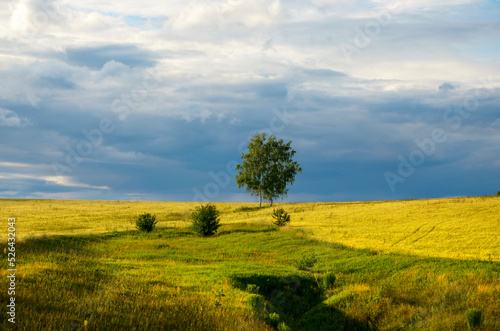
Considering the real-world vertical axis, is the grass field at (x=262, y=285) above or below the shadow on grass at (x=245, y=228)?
below

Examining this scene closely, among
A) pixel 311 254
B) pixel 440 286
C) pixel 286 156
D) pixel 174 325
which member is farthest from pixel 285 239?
pixel 286 156

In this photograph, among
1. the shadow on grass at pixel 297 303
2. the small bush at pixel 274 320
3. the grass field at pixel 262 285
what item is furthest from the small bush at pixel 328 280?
the small bush at pixel 274 320

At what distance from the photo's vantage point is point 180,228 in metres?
50.1

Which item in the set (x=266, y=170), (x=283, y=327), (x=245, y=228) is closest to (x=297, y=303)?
(x=283, y=327)

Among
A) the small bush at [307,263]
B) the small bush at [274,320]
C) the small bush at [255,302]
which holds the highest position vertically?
the small bush at [307,263]

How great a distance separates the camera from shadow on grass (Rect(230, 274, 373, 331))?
18141 mm

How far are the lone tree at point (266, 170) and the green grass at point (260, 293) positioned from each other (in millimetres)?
61578

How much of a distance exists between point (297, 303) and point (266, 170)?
71901mm

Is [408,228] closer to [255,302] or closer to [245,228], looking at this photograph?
[245,228]

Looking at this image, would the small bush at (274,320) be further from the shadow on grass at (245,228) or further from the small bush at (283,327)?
the shadow on grass at (245,228)

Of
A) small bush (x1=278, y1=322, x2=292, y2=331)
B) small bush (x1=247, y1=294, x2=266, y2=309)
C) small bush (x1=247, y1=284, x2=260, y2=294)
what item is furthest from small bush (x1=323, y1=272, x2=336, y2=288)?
small bush (x1=278, y1=322, x2=292, y2=331)

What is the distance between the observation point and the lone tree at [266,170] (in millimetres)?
91688

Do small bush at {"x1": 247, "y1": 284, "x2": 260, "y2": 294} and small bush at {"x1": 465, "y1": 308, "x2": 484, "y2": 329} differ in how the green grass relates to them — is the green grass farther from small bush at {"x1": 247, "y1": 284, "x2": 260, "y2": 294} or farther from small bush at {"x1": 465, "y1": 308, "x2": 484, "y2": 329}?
small bush at {"x1": 247, "y1": 284, "x2": 260, "y2": 294}

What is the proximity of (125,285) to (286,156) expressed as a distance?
7659cm
